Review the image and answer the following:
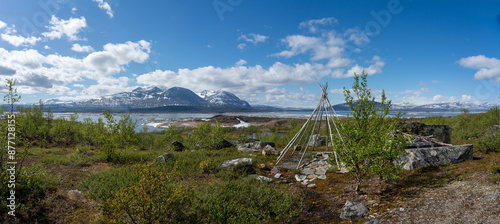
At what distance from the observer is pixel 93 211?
7746 mm

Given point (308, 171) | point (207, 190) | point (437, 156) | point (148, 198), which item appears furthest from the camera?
point (308, 171)

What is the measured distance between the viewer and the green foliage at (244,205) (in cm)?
729

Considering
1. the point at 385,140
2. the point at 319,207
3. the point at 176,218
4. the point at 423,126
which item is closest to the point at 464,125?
the point at 423,126

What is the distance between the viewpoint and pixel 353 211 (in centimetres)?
708

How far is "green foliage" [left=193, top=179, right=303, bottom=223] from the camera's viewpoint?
23.9 ft

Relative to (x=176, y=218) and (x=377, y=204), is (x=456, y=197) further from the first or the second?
(x=176, y=218)

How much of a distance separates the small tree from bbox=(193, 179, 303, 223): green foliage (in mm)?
2933

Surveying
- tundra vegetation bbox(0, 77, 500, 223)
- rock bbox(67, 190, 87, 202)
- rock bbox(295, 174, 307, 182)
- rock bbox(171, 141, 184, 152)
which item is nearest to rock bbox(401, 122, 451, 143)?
tundra vegetation bbox(0, 77, 500, 223)

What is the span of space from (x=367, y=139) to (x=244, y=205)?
581cm

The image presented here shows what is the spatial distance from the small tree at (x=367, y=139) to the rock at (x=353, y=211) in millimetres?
1403

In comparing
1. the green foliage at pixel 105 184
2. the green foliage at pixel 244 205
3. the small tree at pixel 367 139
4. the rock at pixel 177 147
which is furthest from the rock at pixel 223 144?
the small tree at pixel 367 139

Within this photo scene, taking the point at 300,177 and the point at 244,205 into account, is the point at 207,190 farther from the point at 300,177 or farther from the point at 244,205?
the point at 300,177

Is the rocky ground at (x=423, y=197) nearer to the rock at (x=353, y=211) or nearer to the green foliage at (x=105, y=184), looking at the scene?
the rock at (x=353, y=211)

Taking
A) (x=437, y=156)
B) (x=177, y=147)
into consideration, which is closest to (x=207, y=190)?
(x=437, y=156)
